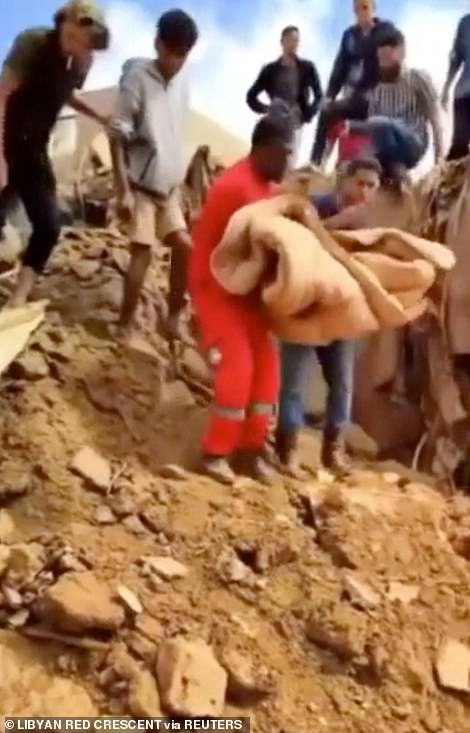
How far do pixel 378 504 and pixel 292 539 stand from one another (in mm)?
166

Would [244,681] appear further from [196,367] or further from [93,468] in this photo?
[196,367]

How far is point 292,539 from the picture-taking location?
1.56 metres

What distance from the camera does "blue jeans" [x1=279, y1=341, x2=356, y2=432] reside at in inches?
69.1

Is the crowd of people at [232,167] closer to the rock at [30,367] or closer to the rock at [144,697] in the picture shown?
the rock at [30,367]

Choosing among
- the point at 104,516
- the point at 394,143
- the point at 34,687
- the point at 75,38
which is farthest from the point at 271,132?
the point at 34,687

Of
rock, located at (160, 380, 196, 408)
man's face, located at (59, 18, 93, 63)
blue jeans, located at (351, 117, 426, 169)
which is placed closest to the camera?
man's face, located at (59, 18, 93, 63)

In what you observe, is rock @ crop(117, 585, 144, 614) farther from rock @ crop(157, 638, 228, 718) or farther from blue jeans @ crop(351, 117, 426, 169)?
blue jeans @ crop(351, 117, 426, 169)

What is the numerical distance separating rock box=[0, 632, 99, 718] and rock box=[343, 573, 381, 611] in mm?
357

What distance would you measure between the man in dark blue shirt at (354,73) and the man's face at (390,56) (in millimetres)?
16

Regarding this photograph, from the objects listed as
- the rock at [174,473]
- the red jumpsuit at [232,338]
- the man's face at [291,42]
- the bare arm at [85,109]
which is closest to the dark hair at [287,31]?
the man's face at [291,42]

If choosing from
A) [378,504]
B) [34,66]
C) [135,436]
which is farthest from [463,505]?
[34,66]

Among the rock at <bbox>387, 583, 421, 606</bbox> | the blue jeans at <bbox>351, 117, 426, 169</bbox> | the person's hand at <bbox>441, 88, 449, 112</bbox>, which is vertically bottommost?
the rock at <bbox>387, 583, 421, 606</bbox>

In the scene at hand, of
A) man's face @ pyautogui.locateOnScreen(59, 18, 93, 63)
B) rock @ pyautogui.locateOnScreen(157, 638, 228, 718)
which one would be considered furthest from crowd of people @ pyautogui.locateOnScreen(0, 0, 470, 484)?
rock @ pyautogui.locateOnScreen(157, 638, 228, 718)

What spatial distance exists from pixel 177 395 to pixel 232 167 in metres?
0.38
